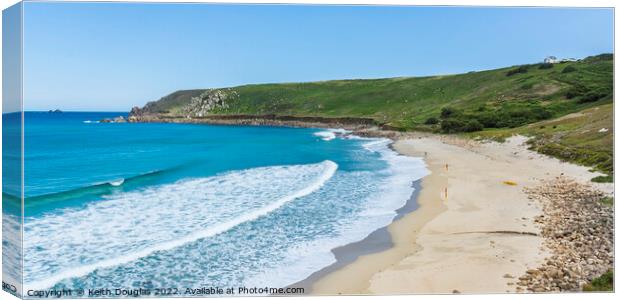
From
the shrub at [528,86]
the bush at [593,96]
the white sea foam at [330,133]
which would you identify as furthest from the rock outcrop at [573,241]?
the white sea foam at [330,133]

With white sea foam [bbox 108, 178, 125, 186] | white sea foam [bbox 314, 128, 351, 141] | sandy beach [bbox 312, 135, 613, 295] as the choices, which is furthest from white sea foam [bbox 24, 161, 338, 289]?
white sea foam [bbox 314, 128, 351, 141]

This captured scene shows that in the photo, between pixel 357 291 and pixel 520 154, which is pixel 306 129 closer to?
pixel 520 154

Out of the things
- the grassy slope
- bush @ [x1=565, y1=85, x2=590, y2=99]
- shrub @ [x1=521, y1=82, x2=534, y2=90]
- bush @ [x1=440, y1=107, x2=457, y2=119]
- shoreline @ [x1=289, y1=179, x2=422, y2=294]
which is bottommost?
shoreline @ [x1=289, y1=179, x2=422, y2=294]

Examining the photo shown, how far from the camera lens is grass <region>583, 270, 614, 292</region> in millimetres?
9555

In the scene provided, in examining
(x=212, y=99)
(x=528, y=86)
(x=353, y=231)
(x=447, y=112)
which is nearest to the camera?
(x=353, y=231)

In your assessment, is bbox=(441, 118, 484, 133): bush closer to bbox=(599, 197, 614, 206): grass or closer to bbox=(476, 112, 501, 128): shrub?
bbox=(476, 112, 501, 128): shrub

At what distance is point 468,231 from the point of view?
13117 mm

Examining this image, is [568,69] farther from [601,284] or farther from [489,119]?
[601,284]

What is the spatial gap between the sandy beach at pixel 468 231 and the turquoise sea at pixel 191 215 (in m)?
1.21

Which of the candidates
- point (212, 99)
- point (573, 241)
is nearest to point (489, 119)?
point (573, 241)

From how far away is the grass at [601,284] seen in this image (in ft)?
31.3

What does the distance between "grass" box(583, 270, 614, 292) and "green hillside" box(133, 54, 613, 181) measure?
4.34m

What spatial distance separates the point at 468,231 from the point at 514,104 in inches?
589

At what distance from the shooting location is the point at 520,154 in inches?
→ 754
